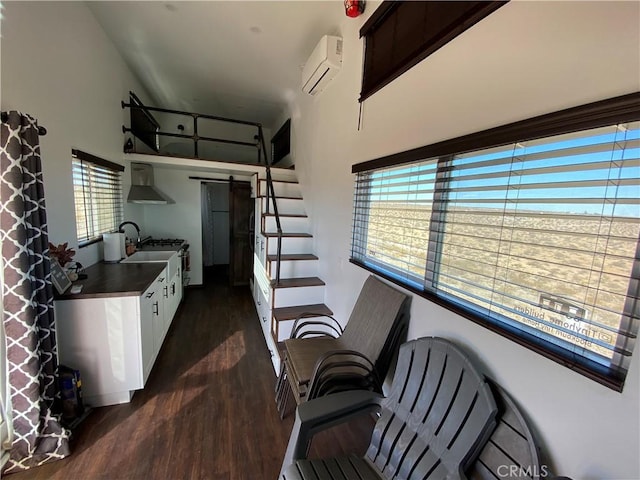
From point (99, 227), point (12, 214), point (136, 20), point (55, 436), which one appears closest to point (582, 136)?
point (12, 214)

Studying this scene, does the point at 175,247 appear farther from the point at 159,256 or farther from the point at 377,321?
the point at 377,321

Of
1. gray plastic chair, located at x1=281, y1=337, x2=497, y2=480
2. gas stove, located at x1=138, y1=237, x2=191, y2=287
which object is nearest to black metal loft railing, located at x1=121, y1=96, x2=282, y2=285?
gas stove, located at x1=138, y1=237, x2=191, y2=287

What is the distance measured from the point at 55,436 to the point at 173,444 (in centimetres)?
70

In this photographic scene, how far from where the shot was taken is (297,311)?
275 cm

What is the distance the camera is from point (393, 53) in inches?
70.9

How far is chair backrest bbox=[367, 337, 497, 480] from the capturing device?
105 cm

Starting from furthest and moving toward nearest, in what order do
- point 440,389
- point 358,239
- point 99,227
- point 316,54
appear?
point 99,227 → point 316,54 → point 358,239 → point 440,389

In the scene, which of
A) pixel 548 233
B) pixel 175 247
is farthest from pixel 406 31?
pixel 175 247

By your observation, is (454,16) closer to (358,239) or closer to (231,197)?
(358,239)

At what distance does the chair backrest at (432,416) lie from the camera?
3.46 ft

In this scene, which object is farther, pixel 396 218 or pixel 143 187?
pixel 143 187

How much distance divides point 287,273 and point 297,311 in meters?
0.50

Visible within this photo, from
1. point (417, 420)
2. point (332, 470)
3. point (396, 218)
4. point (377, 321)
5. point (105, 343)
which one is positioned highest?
point (396, 218)

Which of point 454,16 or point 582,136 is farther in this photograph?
point 454,16
